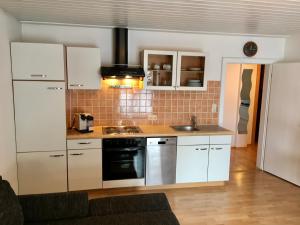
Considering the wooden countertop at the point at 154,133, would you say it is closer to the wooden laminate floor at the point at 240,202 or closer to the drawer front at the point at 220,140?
the drawer front at the point at 220,140

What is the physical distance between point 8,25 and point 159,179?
9.20ft

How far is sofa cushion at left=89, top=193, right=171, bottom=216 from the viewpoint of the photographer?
7.60ft

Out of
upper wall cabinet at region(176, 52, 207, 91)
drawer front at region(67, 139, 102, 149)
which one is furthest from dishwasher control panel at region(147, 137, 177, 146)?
upper wall cabinet at region(176, 52, 207, 91)

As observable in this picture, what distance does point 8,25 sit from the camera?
301 centimetres

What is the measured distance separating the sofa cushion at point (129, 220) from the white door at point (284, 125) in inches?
110

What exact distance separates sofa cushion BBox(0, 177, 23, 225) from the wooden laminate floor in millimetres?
1658

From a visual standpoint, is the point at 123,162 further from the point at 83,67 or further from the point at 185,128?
the point at 83,67

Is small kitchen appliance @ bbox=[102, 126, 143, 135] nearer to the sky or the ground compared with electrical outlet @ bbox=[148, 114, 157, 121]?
nearer to the ground

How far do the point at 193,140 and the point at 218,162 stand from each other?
0.56 m

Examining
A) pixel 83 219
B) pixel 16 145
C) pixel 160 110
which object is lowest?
pixel 83 219

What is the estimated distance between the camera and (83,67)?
3502mm

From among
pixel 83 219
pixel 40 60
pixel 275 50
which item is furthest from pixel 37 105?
pixel 275 50

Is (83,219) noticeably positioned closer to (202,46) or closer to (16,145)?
(16,145)

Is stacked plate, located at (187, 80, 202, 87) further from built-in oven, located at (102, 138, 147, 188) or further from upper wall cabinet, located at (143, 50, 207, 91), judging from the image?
built-in oven, located at (102, 138, 147, 188)
